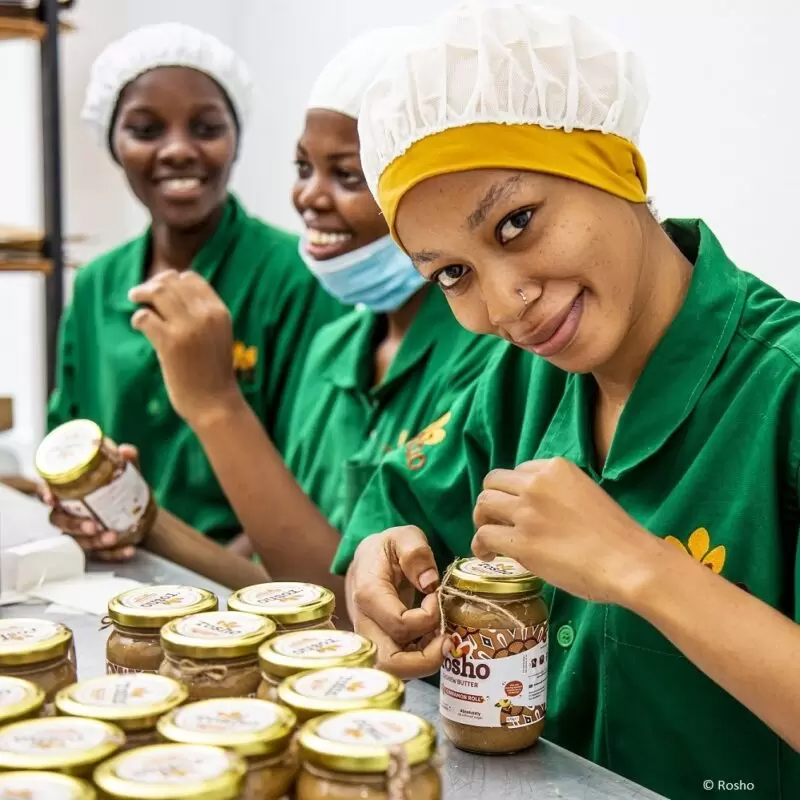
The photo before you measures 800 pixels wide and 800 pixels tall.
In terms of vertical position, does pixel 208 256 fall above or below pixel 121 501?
above

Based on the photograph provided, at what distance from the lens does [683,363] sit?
3.82 feet

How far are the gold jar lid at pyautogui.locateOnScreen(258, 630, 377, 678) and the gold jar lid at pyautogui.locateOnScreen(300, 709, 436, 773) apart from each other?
10 cm

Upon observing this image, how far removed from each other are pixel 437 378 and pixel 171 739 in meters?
1.01

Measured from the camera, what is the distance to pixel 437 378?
1.74m

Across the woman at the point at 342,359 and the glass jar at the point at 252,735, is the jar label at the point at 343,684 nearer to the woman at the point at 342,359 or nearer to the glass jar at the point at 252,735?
the glass jar at the point at 252,735

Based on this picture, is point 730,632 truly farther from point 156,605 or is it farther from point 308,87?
point 308,87

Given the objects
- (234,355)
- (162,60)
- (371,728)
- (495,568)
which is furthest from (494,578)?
(162,60)

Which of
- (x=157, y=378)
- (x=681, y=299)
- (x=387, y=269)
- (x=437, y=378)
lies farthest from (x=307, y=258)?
(x=681, y=299)

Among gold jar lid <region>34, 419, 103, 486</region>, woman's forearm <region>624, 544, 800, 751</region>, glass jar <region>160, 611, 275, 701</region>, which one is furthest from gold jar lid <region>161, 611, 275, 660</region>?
gold jar lid <region>34, 419, 103, 486</region>

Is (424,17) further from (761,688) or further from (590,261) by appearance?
(761,688)

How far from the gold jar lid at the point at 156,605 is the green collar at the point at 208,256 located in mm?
1448

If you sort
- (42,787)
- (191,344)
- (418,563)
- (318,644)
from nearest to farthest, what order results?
(42,787)
(318,644)
(418,563)
(191,344)

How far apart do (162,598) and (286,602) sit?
0.42 feet

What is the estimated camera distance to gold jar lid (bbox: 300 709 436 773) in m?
0.74
